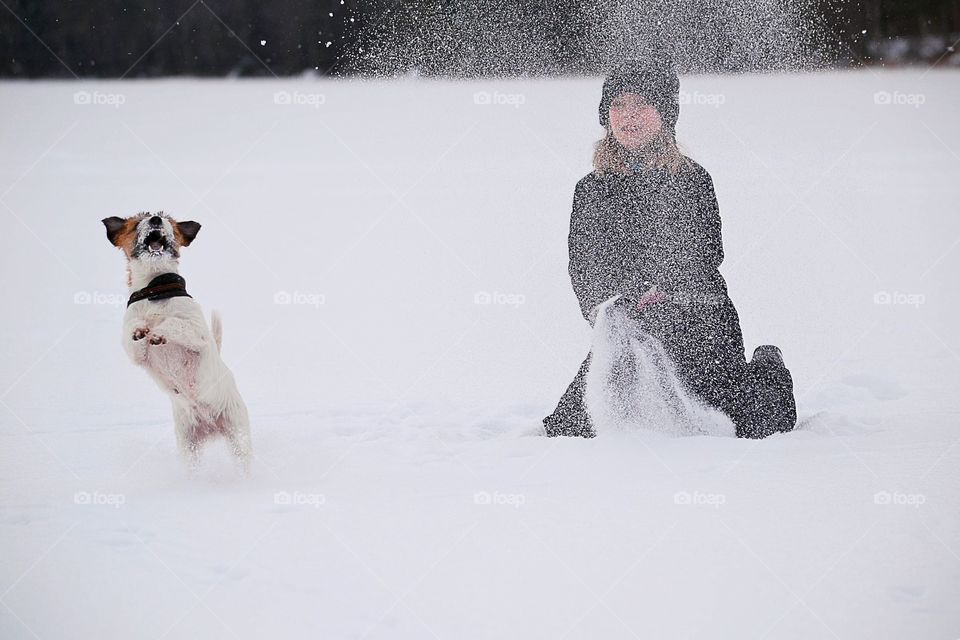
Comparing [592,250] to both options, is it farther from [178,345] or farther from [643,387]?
[178,345]

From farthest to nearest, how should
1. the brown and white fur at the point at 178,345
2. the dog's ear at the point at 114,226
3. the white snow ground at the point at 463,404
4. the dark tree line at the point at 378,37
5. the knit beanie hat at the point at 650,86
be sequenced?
the dark tree line at the point at 378,37, the knit beanie hat at the point at 650,86, the dog's ear at the point at 114,226, the brown and white fur at the point at 178,345, the white snow ground at the point at 463,404

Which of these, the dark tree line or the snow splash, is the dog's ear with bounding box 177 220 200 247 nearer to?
the snow splash

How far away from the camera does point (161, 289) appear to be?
10.4 feet

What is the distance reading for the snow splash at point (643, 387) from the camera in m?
3.48

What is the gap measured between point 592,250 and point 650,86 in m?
0.63

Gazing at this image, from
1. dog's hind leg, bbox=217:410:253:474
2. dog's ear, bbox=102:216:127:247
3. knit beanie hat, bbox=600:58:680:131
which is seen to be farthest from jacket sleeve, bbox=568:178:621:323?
dog's ear, bbox=102:216:127:247

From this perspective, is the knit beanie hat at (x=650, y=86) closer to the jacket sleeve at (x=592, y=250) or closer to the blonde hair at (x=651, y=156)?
the blonde hair at (x=651, y=156)

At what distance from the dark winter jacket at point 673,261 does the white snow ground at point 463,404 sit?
0.31 metres

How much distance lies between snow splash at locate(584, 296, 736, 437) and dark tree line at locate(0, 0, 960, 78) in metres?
4.37

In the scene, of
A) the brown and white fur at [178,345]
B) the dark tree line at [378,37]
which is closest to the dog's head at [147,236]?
the brown and white fur at [178,345]

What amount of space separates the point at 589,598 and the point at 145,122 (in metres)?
8.13

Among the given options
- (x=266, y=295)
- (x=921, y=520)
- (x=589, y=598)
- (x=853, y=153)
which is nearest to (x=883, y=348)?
(x=921, y=520)

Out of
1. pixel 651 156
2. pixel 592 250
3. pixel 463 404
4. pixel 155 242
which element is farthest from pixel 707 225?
pixel 155 242

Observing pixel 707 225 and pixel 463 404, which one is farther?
pixel 463 404
